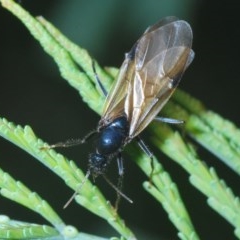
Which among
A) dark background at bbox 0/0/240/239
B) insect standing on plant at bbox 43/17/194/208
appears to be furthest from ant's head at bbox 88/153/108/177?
dark background at bbox 0/0/240/239

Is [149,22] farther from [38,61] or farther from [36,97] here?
[36,97]

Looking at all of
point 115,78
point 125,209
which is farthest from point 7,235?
point 125,209

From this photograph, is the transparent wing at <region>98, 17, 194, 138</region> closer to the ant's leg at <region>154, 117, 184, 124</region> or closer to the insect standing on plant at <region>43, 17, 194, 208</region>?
the insect standing on plant at <region>43, 17, 194, 208</region>

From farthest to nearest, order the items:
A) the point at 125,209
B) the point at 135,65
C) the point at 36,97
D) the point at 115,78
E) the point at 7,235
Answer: the point at 36,97 → the point at 125,209 → the point at 135,65 → the point at 115,78 → the point at 7,235

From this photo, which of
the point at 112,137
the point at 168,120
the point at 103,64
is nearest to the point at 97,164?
the point at 112,137

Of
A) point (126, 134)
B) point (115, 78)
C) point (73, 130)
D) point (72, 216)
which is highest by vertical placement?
point (115, 78)

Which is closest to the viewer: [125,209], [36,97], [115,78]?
[115,78]

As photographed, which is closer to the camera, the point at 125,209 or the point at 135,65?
the point at 135,65
